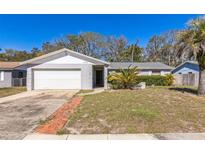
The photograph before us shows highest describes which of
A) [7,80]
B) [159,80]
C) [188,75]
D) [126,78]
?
[188,75]

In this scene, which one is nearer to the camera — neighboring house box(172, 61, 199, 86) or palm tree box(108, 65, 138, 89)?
palm tree box(108, 65, 138, 89)

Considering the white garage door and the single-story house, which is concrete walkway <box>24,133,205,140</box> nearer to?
the single-story house

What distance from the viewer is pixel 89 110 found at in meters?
8.66

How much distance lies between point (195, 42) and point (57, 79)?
12.6 metres

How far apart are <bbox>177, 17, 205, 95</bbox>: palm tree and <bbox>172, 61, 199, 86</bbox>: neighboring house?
11.3m

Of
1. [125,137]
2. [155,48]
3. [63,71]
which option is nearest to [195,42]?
[125,137]

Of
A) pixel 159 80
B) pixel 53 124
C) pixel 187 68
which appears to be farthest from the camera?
pixel 187 68

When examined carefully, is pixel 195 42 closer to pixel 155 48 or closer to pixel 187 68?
pixel 187 68

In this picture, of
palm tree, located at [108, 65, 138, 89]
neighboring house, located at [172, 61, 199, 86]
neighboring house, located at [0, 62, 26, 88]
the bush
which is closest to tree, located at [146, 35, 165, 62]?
neighboring house, located at [172, 61, 199, 86]

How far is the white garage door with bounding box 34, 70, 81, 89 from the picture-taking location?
19188 millimetres

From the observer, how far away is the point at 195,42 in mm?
12633

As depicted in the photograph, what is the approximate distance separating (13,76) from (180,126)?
22578 millimetres

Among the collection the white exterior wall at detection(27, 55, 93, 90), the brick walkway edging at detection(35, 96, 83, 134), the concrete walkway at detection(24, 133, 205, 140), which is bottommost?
the concrete walkway at detection(24, 133, 205, 140)
